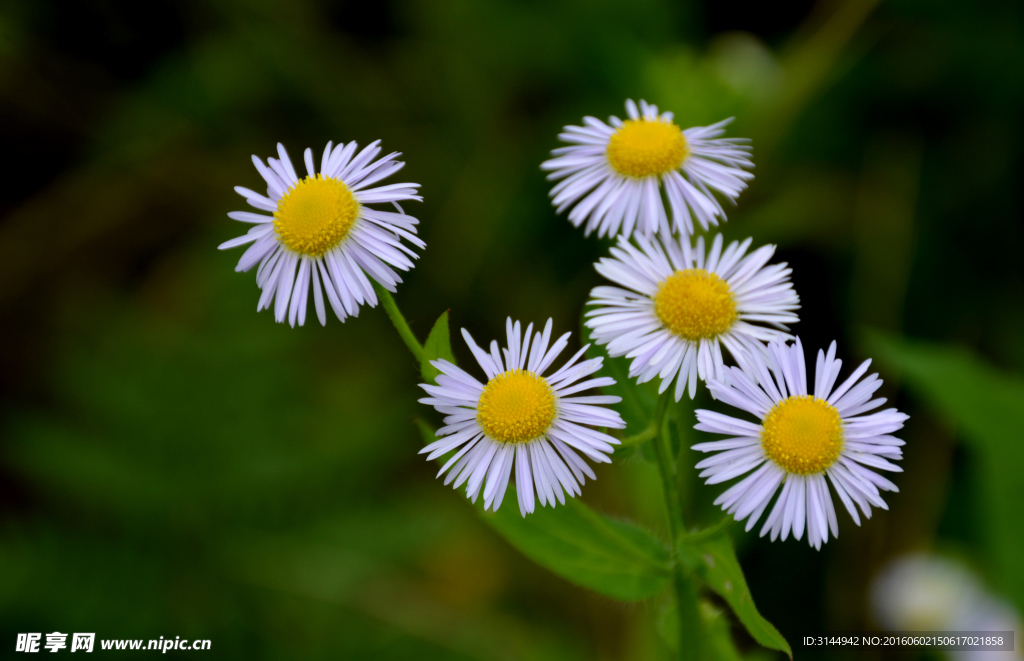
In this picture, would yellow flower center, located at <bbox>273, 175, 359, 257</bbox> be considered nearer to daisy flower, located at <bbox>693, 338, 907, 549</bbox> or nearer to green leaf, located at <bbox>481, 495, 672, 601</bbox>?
green leaf, located at <bbox>481, 495, 672, 601</bbox>

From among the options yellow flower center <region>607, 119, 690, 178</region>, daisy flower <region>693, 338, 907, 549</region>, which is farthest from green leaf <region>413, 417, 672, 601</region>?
yellow flower center <region>607, 119, 690, 178</region>

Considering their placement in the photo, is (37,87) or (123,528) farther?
(37,87)

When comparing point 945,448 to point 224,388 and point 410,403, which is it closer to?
point 410,403

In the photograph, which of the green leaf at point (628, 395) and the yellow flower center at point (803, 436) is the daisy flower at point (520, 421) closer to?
the green leaf at point (628, 395)

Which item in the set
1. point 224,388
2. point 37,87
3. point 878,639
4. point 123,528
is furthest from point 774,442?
point 37,87

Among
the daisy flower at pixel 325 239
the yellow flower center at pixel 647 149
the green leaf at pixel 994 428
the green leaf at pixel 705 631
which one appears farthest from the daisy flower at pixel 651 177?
the green leaf at pixel 994 428
